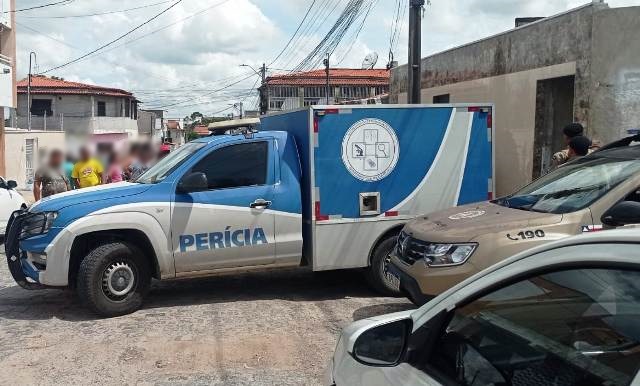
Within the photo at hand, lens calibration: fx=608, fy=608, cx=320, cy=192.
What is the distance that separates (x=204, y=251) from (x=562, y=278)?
516cm

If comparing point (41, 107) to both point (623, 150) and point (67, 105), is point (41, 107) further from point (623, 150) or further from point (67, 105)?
point (623, 150)

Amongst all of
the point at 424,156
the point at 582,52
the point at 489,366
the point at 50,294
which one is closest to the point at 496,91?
the point at 582,52

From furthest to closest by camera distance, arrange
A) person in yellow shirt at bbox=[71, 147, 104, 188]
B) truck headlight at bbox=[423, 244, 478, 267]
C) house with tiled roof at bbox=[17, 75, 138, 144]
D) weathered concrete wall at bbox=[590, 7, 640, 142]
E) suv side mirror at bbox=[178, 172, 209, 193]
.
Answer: house with tiled roof at bbox=[17, 75, 138, 144] < person in yellow shirt at bbox=[71, 147, 104, 188] < weathered concrete wall at bbox=[590, 7, 640, 142] < suv side mirror at bbox=[178, 172, 209, 193] < truck headlight at bbox=[423, 244, 478, 267]

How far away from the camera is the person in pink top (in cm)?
1075

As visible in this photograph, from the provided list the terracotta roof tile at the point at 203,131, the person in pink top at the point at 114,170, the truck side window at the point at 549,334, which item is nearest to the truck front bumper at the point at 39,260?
the terracotta roof tile at the point at 203,131

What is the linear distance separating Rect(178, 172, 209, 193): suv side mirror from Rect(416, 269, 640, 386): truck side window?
15.0ft

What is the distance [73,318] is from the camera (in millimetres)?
6281

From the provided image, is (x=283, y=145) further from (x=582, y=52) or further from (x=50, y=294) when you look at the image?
(x=582, y=52)

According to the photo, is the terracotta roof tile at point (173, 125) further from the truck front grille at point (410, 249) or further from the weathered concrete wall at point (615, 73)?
the truck front grille at point (410, 249)

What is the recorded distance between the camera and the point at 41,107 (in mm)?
48594

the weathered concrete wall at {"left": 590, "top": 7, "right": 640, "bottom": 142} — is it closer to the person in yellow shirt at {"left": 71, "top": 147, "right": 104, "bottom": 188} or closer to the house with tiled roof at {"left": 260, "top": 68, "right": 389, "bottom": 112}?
the person in yellow shirt at {"left": 71, "top": 147, "right": 104, "bottom": 188}

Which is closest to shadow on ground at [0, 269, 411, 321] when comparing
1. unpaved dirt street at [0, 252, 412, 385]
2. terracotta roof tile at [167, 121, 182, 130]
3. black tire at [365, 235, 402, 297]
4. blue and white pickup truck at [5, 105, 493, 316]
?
unpaved dirt street at [0, 252, 412, 385]

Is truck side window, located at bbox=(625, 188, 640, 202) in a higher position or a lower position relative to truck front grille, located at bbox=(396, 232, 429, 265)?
higher

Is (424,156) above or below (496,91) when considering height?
below
